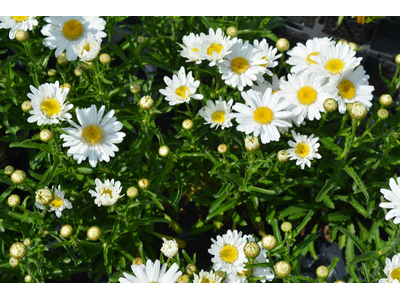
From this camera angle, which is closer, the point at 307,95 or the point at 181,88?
the point at 307,95

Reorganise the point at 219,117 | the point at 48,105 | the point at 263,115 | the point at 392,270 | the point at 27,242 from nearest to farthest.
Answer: the point at 392,270, the point at 27,242, the point at 48,105, the point at 263,115, the point at 219,117

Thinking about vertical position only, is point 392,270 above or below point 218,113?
below

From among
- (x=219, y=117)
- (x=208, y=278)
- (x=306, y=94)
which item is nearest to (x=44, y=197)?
(x=208, y=278)

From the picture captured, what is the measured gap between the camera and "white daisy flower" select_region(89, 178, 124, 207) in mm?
2588

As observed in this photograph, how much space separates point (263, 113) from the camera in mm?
2867

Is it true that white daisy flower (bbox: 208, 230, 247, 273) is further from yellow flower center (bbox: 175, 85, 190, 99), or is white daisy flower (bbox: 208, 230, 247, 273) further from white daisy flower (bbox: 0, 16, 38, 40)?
white daisy flower (bbox: 0, 16, 38, 40)

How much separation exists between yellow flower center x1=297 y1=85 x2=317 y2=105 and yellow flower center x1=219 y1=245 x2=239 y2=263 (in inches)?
43.8

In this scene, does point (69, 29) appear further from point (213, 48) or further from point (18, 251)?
point (18, 251)

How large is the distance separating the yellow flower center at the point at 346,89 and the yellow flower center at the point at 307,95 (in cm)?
17

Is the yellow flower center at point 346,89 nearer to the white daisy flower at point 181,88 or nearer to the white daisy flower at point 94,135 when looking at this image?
the white daisy flower at point 181,88

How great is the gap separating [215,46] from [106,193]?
1.34m

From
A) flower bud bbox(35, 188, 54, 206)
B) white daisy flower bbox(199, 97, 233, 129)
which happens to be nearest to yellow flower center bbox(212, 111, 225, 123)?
white daisy flower bbox(199, 97, 233, 129)

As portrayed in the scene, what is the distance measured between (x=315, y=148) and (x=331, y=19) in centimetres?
272

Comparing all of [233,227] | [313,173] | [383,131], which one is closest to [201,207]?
[233,227]
